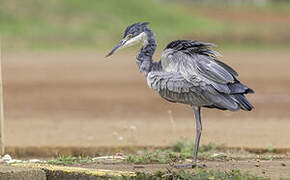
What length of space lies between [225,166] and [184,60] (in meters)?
1.20

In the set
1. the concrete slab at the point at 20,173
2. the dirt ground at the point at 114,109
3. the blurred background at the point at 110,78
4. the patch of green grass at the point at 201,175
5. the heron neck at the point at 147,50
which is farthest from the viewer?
the blurred background at the point at 110,78

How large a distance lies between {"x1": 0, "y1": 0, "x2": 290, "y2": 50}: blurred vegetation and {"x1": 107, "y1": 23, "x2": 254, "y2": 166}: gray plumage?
1993cm

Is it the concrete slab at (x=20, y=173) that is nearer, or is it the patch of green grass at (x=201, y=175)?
the patch of green grass at (x=201, y=175)

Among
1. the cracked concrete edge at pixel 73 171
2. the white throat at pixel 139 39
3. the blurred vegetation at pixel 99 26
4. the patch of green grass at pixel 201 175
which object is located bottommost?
the patch of green grass at pixel 201 175

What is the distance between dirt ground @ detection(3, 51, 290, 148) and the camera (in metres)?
10.8

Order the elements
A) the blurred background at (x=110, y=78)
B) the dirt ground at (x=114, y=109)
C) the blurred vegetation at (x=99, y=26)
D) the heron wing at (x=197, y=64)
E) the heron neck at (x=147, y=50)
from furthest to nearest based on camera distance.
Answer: the blurred vegetation at (x=99, y=26), the blurred background at (x=110, y=78), the dirt ground at (x=114, y=109), the heron neck at (x=147, y=50), the heron wing at (x=197, y=64)

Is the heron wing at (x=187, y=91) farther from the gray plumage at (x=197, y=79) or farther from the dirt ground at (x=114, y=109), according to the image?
the dirt ground at (x=114, y=109)

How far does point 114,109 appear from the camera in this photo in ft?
47.2

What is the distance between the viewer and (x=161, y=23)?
3353 centimetres

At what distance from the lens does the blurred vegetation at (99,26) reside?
28.9 m

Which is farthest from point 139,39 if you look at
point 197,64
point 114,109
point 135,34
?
point 114,109

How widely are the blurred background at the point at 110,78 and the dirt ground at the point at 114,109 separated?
0.02 m

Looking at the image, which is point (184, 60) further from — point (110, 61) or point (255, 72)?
point (110, 61)

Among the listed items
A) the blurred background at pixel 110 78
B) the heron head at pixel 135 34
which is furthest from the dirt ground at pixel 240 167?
the blurred background at pixel 110 78
